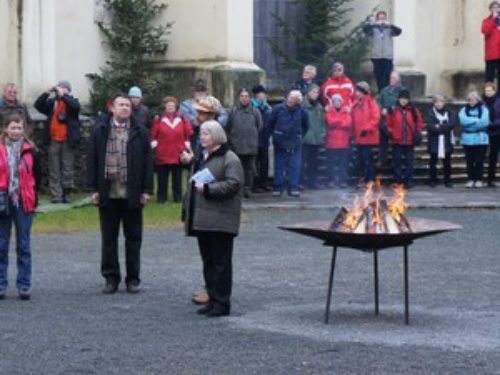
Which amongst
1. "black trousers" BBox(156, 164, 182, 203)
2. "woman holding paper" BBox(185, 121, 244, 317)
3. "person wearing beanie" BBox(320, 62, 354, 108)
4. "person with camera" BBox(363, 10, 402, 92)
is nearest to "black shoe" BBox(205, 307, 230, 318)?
"woman holding paper" BBox(185, 121, 244, 317)

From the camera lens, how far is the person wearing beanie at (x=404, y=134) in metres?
26.6

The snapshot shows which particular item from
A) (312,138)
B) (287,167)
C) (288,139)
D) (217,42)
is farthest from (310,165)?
(217,42)

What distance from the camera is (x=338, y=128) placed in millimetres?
26188

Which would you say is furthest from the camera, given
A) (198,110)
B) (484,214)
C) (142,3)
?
(142,3)

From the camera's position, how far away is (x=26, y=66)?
26125 mm

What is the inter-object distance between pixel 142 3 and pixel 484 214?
842 centimetres

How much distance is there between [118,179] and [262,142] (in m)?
10.9

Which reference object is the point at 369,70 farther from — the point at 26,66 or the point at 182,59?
the point at 26,66

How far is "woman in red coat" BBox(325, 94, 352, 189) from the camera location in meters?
26.2

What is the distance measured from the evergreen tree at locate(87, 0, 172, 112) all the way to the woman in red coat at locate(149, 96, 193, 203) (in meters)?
3.76

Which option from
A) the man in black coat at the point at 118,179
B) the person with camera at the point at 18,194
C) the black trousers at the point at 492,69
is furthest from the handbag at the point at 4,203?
the black trousers at the point at 492,69

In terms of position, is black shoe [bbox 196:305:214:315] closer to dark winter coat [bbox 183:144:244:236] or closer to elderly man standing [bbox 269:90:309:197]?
dark winter coat [bbox 183:144:244:236]

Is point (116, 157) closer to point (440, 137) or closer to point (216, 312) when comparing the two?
point (216, 312)

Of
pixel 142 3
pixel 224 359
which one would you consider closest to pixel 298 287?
pixel 224 359
